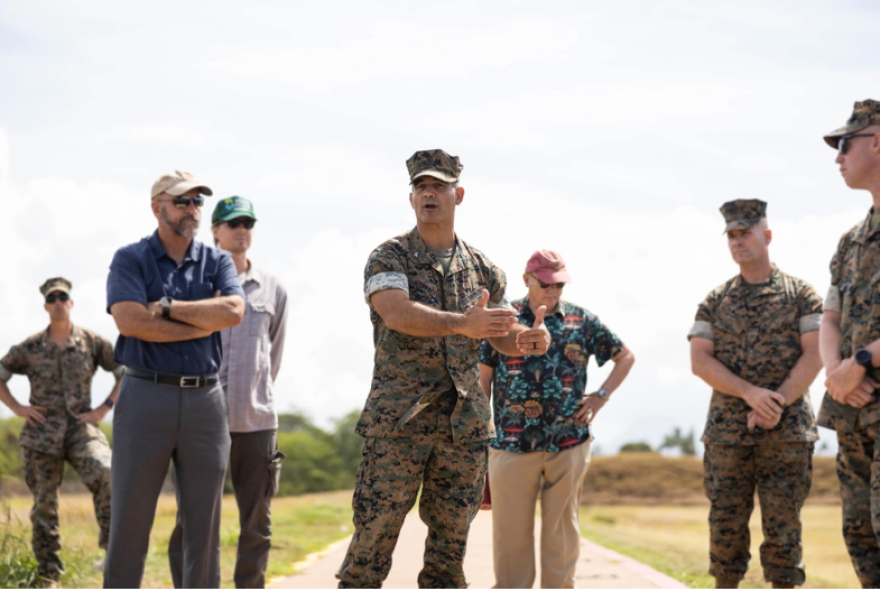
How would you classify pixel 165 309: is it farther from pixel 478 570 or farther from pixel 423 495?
pixel 478 570

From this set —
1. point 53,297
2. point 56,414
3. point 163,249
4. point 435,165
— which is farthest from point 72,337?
point 435,165

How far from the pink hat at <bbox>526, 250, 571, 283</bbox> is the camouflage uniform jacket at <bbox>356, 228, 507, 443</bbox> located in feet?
6.14

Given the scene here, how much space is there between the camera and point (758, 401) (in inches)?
266

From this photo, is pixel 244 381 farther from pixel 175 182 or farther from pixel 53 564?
pixel 53 564

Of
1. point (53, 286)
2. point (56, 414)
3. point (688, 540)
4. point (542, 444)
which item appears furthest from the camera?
point (688, 540)

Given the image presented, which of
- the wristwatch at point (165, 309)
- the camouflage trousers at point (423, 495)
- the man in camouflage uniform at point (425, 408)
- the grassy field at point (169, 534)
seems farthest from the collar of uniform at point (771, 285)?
the grassy field at point (169, 534)

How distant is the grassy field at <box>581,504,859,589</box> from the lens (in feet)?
34.1

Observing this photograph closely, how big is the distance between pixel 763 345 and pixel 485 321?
3.47 meters

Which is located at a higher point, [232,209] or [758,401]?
[232,209]

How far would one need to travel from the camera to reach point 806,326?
6930 millimetres

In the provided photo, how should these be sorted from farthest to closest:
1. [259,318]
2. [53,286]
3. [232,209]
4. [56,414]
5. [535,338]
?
[53,286]
[56,414]
[232,209]
[259,318]
[535,338]

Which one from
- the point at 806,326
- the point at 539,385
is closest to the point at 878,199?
the point at 806,326

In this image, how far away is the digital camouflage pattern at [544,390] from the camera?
6.64 m

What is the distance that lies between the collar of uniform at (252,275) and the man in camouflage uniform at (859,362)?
12.9ft
